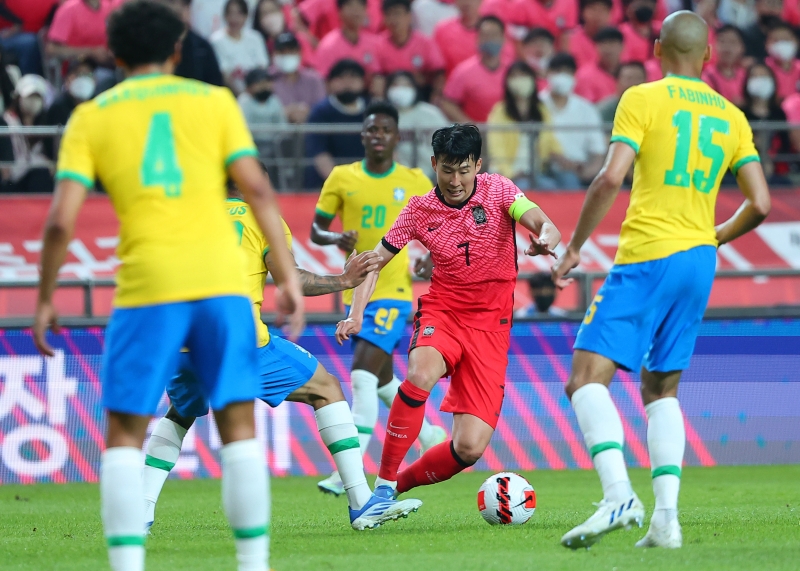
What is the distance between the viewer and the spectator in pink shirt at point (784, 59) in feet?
51.7

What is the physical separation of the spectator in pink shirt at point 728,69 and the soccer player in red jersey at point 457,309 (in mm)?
8508

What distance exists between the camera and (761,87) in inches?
581

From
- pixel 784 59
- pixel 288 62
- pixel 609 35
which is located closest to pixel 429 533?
pixel 288 62

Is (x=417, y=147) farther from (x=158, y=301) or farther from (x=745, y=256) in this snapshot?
(x=158, y=301)

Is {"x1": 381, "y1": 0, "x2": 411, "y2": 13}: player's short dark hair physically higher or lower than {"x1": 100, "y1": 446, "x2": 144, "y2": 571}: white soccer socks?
higher

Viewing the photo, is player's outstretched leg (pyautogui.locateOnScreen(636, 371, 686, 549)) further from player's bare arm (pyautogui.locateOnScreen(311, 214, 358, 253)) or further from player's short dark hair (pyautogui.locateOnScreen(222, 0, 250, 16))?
player's short dark hair (pyautogui.locateOnScreen(222, 0, 250, 16))

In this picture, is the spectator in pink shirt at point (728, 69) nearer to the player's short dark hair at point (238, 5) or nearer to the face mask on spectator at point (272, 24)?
the face mask on spectator at point (272, 24)

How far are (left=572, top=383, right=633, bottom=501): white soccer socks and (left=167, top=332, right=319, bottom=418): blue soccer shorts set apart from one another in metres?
1.68

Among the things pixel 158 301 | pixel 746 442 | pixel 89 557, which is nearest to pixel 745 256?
pixel 746 442

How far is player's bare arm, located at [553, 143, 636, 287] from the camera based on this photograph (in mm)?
5586

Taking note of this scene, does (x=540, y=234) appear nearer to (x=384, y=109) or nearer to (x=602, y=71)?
(x=384, y=109)

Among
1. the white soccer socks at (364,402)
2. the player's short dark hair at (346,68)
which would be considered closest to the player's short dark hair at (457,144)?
the white soccer socks at (364,402)

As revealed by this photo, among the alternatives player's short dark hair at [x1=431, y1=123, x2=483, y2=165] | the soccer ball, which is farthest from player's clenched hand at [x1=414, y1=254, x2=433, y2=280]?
the soccer ball

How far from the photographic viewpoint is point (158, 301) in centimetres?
445
